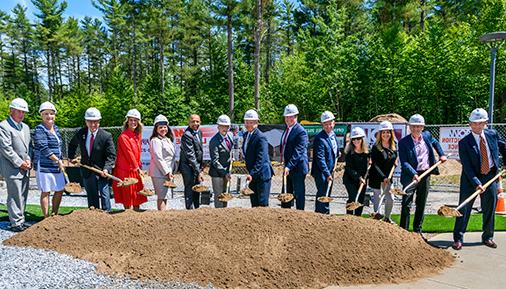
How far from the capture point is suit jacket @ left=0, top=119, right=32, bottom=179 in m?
6.21

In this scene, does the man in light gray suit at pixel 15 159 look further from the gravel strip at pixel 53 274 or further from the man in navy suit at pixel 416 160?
the man in navy suit at pixel 416 160

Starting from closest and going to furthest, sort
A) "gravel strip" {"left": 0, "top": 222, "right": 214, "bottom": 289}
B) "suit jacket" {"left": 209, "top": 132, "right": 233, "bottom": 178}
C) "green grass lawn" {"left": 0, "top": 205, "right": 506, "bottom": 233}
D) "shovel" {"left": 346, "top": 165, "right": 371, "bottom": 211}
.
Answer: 1. "gravel strip" {"left": 0, "top": 222, "right": 214, "bottom": 289}
2. "shovel" {"left": 346, "top": 165, "right": 371, "bottom": 211}
3. "suit jacket" {"left": 209, "top": 132, "right": 233, "bottom": 178}
4. "green grass lawn" {"left": 0, "top": 205, "right": 506, "bottom": 233}

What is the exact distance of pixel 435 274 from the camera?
15.7ft

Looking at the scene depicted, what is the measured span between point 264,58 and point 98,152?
145 ft

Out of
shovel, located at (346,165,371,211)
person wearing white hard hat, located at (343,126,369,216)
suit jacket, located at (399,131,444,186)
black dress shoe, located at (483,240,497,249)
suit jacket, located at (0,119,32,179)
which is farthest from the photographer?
person wearing white hard hat, located at (343,126,369,216)

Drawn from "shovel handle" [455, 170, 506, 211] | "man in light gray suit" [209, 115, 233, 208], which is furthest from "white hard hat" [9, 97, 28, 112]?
"shovel handle" [455, 170, 506, 211]

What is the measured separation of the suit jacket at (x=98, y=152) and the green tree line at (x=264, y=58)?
16.8 meters

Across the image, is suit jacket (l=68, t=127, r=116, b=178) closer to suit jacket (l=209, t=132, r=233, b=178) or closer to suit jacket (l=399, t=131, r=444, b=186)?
suit jacket (l=209, t=132, r=233, b=178)

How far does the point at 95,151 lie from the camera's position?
259 inches

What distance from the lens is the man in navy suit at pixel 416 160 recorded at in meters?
6.05

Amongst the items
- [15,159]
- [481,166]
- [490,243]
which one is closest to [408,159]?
[481,166]

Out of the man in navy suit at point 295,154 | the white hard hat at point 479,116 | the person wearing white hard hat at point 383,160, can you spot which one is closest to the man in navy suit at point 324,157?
the man in navy suit at point 295,154

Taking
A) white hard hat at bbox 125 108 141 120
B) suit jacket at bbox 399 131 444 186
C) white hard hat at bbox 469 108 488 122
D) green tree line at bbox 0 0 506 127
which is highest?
green tree line at bbox 0 0 506 127

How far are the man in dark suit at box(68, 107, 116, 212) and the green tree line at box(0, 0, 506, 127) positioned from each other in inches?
661
